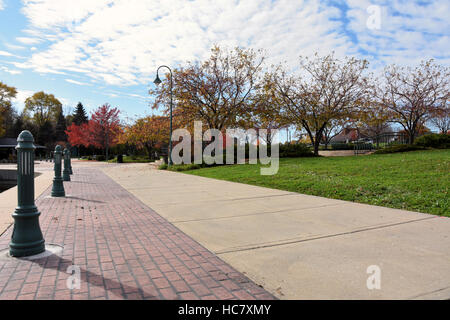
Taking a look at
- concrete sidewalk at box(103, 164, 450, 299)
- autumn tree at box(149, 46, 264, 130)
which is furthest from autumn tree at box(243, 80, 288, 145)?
concrete sidewalk at box(103, 164, 450, 299)

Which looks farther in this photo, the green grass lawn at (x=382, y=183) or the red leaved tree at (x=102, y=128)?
the red leaved tree at (x=102, y=128)

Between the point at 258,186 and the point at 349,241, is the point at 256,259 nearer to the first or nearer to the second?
the point at 349,241

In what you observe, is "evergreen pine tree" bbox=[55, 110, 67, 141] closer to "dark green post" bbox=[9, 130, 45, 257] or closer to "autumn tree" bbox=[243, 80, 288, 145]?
"autumn tree" bbox=[243, 80, 288, 145]

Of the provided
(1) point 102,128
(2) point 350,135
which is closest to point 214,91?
(1) point 102,128

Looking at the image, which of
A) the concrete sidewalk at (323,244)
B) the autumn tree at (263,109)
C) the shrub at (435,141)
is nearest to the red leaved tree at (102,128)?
the autumn tree at (263,109)

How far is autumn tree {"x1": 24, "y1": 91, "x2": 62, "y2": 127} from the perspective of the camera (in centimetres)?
7325

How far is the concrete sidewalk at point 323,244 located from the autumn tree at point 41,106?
77386mm

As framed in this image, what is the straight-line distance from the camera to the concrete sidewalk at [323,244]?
310cm

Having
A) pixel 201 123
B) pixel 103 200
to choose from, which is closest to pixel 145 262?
pixel 103 200

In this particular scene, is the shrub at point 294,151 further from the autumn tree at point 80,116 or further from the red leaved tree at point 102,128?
the autumn tree at point 80,116

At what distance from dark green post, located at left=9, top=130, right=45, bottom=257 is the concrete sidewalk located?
2.16m

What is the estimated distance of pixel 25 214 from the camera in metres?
4.11

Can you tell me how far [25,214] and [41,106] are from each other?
82.0m

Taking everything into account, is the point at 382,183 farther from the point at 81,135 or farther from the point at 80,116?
the point at 80,116
